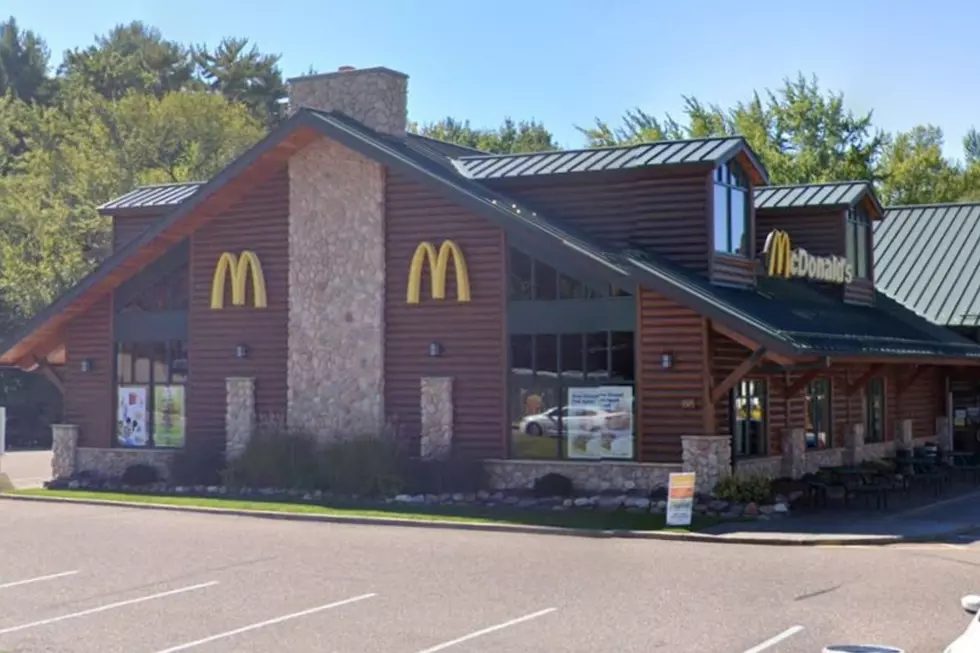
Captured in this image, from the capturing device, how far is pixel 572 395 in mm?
26156

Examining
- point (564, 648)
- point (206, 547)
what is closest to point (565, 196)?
point (206, 547)

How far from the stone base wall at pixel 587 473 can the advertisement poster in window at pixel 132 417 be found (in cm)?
901

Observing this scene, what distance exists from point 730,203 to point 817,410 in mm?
5476

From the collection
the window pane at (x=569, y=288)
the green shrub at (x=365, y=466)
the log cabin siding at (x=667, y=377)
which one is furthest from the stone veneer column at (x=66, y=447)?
the log cabin siding at (x=667, y=377)

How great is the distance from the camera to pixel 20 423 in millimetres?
50750

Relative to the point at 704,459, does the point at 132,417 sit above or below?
above

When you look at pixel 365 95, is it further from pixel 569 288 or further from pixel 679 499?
pixel 679 499

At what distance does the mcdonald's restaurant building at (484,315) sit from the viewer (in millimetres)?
25438

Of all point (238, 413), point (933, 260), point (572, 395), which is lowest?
point (238, 413)

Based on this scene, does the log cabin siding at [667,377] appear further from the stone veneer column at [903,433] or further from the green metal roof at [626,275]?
the stone veneer column at [903,433]

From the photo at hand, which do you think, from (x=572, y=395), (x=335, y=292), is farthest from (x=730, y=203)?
(x=335, y=292)

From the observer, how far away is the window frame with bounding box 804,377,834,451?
1169 inches

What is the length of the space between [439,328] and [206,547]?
8.78 metres

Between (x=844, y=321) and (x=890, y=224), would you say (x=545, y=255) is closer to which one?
(x=844, y=321)
